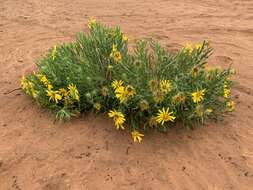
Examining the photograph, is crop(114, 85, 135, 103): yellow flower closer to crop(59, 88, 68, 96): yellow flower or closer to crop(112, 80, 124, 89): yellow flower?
crop(112, 80, 124, 89): yellow flower

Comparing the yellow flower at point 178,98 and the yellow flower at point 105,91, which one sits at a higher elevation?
the yellow flower at point 178,98

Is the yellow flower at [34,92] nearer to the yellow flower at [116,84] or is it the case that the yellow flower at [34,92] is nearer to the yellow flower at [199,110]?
the yellow flower at [116,84]

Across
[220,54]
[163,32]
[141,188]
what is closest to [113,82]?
[141,188]

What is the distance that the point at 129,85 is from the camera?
3.34 meters

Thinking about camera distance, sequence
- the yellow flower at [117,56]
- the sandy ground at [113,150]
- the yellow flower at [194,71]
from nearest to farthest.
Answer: the sandy ground at [113,150] → the yellow flower at [194,71] → the yellow flower at [117,56]

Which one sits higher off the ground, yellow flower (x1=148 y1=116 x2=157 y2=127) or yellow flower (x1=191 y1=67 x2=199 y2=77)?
yellow flower (x1=191 y1=67 x2=199 y2=77)

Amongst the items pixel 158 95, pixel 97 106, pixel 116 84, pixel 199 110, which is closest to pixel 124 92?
pixel 116 84

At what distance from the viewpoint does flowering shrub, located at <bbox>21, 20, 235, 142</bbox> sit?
3344mm

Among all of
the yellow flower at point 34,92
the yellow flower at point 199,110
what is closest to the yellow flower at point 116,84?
the yellow flower at point 199,110

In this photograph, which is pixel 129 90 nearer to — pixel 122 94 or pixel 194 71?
pixel 122 94

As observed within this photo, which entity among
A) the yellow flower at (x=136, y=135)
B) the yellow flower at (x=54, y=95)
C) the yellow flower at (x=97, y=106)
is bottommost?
the yellow flower at (x=136, y=135)

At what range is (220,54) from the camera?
4.91m

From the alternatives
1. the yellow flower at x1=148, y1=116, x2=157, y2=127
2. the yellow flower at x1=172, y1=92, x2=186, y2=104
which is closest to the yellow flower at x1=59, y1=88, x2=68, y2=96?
the yellow flower at x1=148, y1=116, x2=157, y2=127

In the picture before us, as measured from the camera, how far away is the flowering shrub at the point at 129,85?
11.0 ft
